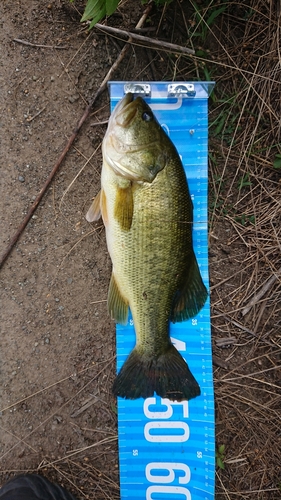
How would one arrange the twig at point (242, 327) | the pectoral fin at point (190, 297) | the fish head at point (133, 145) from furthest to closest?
the twig at point (242, 327) < the pectoral fin at point (190, 297) < the fish head at point (133, 145)

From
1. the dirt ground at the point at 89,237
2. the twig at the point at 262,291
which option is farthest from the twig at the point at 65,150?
the twig at the point at 262,291

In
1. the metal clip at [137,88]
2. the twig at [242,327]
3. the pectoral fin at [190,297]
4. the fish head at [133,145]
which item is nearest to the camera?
the fish head at [133,145]

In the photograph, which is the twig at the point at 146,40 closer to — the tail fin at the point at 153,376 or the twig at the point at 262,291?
the twig at the point at 262,291

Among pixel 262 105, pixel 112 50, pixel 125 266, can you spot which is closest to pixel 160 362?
pixel 125 266

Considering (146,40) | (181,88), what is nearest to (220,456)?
(181,88)

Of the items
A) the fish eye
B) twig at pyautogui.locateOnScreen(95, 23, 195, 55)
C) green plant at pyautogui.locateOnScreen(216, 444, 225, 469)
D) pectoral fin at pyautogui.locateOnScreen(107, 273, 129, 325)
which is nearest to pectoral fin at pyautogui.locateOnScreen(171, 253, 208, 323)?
pectoral fin at pyautogui.locateOnScreen(107, 273, 129, 325)
